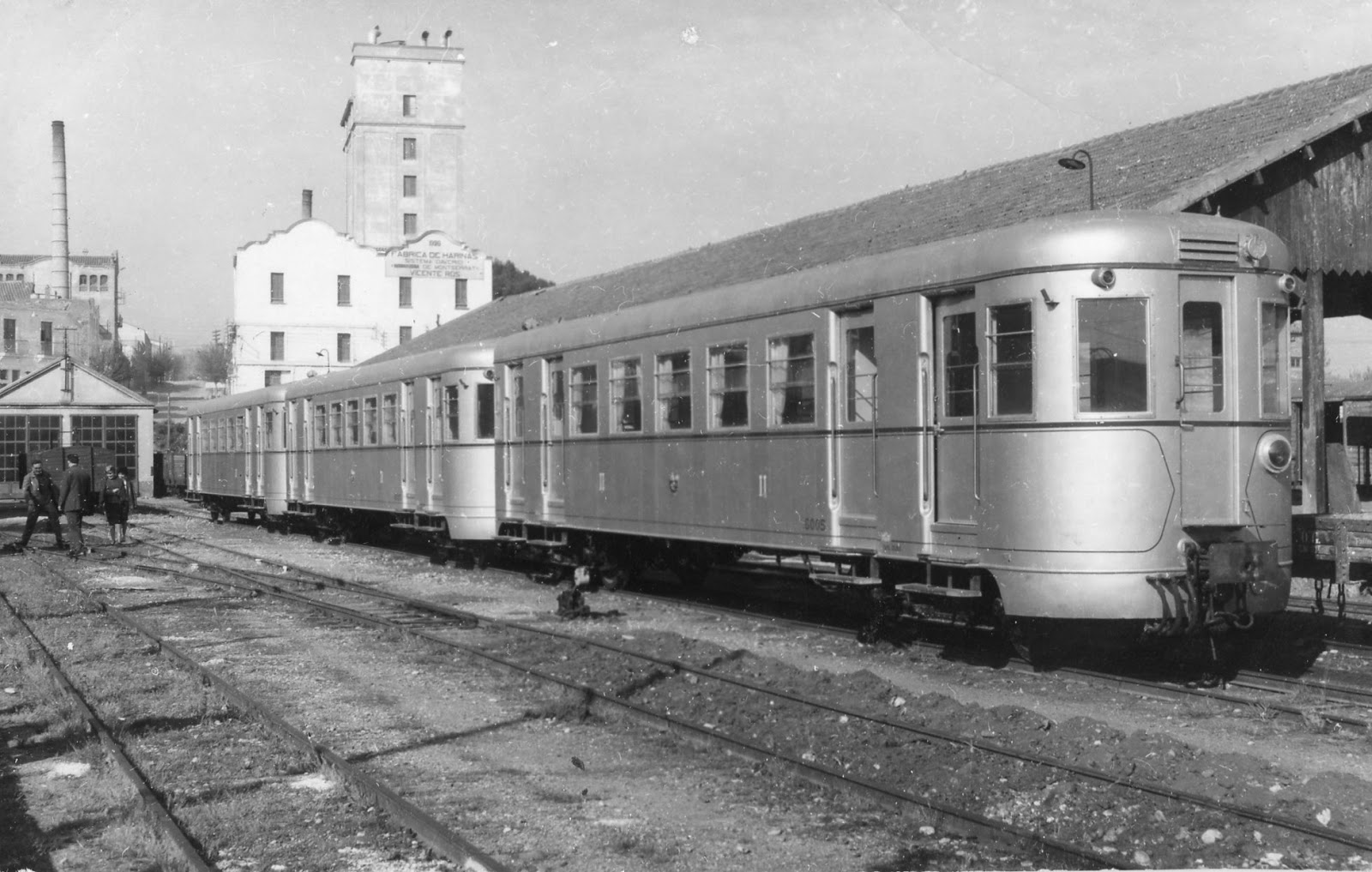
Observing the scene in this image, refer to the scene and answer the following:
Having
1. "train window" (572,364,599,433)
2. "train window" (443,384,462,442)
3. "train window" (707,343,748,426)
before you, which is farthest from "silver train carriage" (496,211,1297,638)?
"train window" (443,384,462,442)

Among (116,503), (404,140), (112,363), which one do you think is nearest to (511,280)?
(404,140)

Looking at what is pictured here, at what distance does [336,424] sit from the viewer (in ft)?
85.9

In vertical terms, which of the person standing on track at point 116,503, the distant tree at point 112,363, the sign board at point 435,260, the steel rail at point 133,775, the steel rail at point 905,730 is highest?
the sign board at point 435,260

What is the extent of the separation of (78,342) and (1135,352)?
95.6 meters

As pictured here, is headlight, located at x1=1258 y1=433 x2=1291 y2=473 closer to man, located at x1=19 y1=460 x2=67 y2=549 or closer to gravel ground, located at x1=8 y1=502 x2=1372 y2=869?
gravel ground, located at x1=8 y1=502 x2=1372 y2=869

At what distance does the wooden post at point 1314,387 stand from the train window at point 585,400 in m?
7.29

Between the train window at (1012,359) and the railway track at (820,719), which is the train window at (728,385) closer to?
the railway track at (820,719)

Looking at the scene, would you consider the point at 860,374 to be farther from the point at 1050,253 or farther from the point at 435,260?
the point at 435,260

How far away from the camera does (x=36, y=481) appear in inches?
1005

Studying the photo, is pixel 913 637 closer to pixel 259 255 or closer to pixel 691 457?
pixel 691 457

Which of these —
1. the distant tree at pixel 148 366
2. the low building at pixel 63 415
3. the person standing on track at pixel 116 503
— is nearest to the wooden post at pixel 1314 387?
the person standing on track at pixel 116 503

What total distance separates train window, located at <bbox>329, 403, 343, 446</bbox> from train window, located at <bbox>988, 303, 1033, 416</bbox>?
17.9 m

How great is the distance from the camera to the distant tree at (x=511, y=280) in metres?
86.2

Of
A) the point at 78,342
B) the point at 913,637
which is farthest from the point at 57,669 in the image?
the point at 78,342
